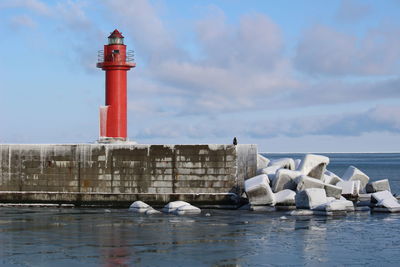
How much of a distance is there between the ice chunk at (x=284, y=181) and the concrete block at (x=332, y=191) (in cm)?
122

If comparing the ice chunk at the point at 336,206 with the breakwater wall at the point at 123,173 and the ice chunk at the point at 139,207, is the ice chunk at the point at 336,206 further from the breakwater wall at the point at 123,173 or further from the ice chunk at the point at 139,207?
the ice chunk at the point at 139,207

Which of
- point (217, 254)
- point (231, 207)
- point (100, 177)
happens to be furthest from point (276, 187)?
point (217, 254)

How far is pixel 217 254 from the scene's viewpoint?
15.6 meters

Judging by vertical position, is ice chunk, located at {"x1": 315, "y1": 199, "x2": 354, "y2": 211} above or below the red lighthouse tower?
below

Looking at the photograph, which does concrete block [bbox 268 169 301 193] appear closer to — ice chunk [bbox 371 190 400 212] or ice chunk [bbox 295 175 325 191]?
ice chunk [bbox 295 175 325 191]

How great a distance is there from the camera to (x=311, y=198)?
78.4 ft

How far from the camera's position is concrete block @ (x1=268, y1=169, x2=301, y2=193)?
85.4ft

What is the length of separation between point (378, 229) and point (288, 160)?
1061 cm

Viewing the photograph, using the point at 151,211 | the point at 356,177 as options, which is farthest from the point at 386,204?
the point at 151,211

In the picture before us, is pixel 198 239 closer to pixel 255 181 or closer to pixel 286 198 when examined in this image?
pixel 255 181

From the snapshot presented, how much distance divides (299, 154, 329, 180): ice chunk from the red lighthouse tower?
6.86m

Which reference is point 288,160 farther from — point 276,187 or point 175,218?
point 175,218

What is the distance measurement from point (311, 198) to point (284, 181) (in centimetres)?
231

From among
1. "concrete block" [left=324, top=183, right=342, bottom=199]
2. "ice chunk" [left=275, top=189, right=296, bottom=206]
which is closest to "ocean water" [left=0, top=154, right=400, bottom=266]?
A: "ice chunk" [left=275, top=189, right=296, bottom=206]
